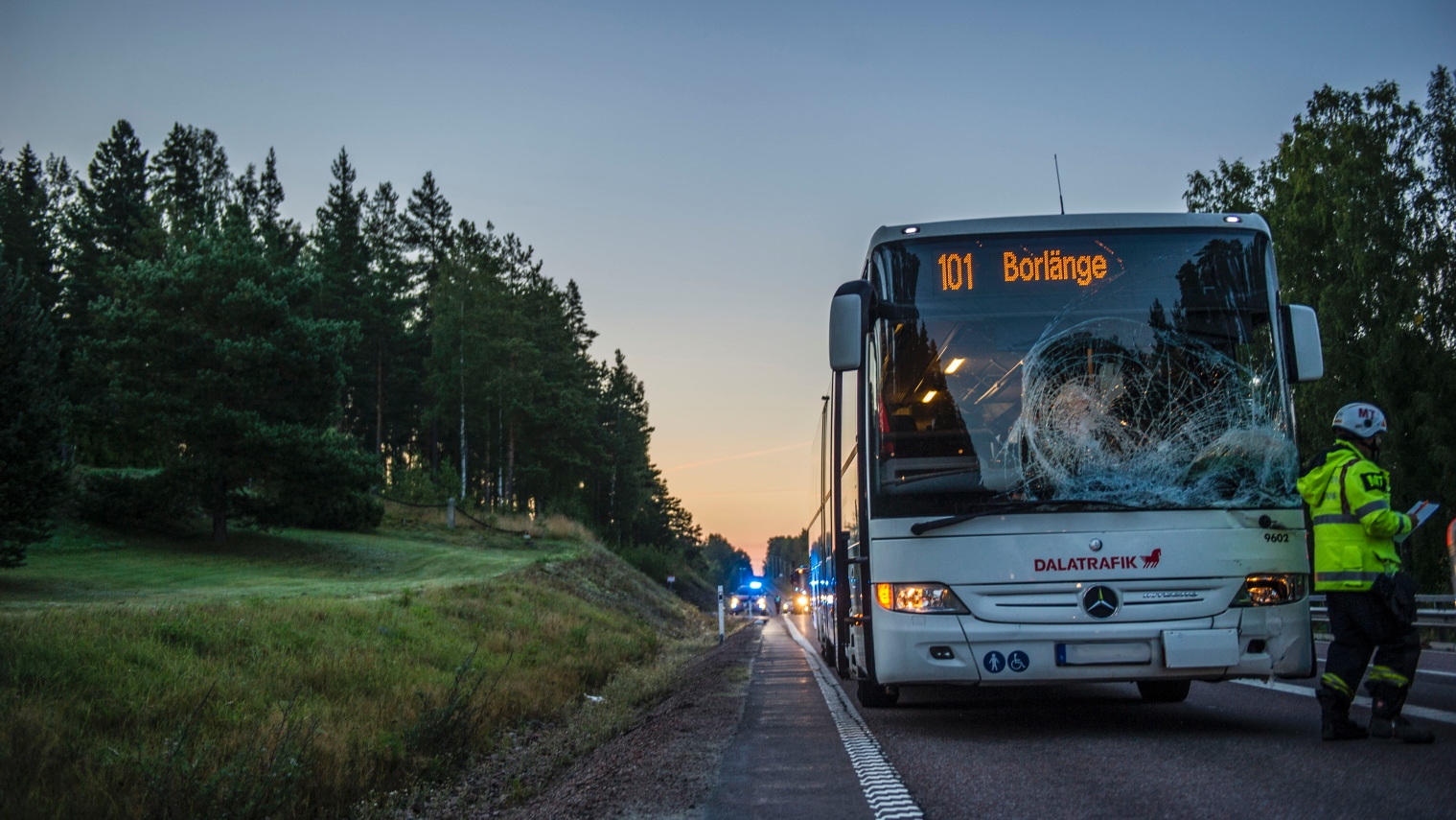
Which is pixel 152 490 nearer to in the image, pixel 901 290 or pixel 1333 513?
pixel 901 290

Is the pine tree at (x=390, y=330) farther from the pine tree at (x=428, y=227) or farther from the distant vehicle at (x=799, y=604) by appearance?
the distant vehicle at (x=799, y=604)

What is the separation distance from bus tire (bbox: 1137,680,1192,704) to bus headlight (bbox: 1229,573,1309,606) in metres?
2.38

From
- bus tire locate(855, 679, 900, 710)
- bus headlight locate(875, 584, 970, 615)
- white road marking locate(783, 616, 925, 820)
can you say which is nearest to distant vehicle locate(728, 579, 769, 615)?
bus tire locate(855, 679, 900, 710)

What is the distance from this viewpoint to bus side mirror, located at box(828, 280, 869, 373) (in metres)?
7.77

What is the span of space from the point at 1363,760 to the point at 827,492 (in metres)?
8.03

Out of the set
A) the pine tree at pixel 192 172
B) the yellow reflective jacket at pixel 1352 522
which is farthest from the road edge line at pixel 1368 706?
the pine tree at pixel 192 172

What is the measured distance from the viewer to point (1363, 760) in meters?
5.96

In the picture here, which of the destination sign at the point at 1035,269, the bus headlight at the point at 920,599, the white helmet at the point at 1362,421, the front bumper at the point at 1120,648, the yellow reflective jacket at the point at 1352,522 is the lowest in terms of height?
the front bumper at the point at 1120,648

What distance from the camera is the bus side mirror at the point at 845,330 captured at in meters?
7.77

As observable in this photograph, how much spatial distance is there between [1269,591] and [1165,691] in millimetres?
2630

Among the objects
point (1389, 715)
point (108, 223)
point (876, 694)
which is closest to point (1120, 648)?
point (1389, 715)

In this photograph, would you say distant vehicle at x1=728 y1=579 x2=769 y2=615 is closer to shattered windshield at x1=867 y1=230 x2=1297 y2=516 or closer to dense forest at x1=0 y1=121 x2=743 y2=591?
dense forest at x1=0 y1=121 x2=743 y2=591

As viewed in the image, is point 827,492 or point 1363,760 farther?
point 827,492

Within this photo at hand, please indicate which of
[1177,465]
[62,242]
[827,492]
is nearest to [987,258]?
[1177,465]
